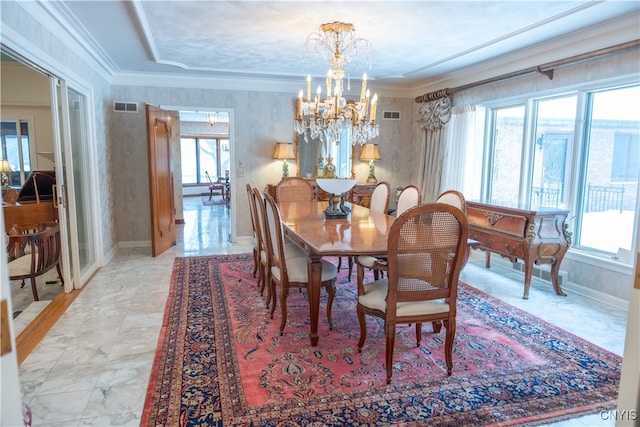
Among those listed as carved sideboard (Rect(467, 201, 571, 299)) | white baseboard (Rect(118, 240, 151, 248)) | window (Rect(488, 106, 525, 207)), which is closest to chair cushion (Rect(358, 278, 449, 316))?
carved sideboard (Rect(467, 201, 571, 299))

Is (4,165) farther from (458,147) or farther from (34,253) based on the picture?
(458,147)

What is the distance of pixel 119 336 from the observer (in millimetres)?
2822

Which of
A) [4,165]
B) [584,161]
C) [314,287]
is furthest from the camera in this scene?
[4,165]

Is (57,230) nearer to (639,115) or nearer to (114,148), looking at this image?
(114,148)

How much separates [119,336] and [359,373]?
174 cm

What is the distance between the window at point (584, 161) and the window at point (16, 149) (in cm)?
667

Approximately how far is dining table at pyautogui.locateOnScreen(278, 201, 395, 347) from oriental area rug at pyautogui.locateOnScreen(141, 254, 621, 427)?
15.5 inches

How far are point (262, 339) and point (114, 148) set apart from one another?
4029 millimetres

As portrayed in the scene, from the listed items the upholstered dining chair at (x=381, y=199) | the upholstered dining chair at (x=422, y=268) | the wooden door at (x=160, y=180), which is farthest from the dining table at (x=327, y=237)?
the wooden door at (x=160, y=180)

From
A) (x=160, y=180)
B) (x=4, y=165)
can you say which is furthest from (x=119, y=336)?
(x=4, y=165)

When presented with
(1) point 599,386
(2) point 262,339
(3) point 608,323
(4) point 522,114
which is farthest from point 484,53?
(2) point 262,339

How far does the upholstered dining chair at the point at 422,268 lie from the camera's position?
2.06 meters

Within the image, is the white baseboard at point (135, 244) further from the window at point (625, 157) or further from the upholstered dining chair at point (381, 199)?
the window at point (625, 157)

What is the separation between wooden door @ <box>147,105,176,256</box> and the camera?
505 cm
